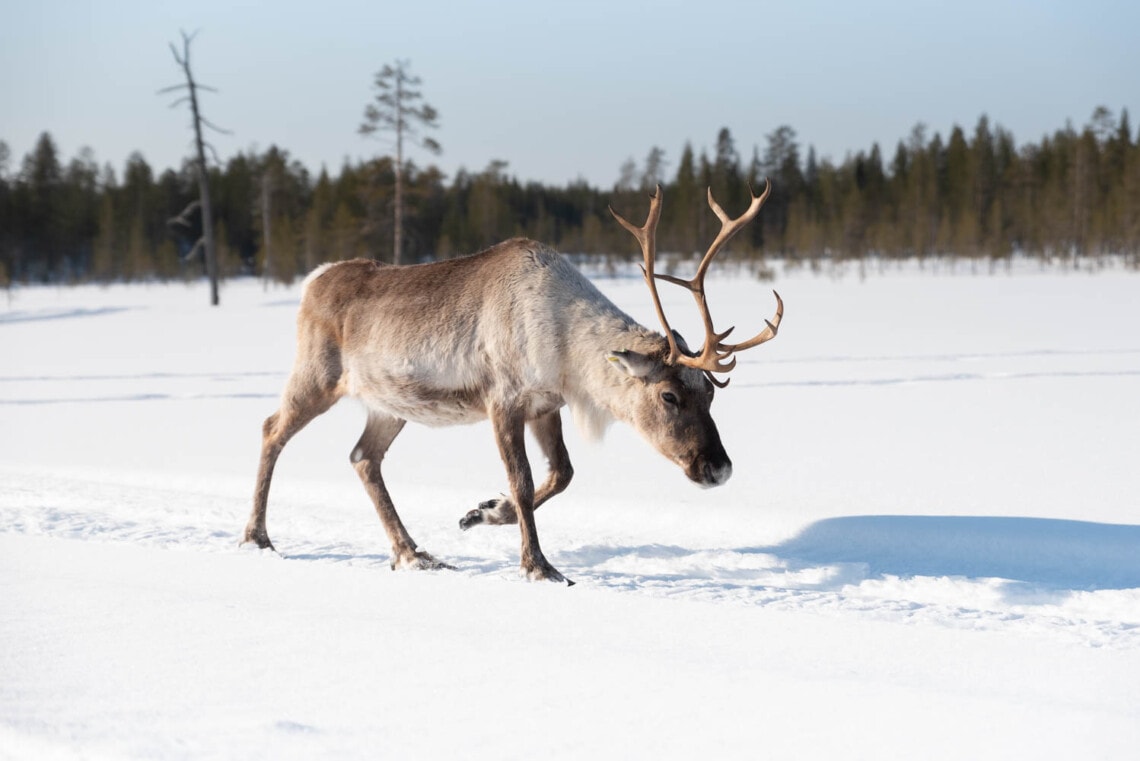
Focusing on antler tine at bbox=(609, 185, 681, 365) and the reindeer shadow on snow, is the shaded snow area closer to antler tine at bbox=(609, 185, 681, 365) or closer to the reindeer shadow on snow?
the reindeer shadow on snow

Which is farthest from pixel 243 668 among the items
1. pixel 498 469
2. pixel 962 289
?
pixel 962 289

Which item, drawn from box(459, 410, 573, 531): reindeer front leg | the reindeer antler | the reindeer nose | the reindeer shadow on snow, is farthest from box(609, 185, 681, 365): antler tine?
the reindeer shadow on snow

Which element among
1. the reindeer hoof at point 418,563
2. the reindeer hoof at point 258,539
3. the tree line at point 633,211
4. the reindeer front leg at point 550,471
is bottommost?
the reindeer hoof at point 418,563

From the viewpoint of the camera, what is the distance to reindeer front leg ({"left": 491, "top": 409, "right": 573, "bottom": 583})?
548 cm

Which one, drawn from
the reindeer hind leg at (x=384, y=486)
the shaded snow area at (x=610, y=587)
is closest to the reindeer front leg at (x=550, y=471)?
the shaded snow area at (x=610, y=587)

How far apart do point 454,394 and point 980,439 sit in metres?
5.00

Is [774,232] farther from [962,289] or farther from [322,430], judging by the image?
[322,430]

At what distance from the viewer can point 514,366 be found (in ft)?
18.5

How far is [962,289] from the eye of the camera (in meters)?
31.4

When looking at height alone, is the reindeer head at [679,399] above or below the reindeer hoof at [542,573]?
above

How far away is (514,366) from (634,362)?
27.1 inches

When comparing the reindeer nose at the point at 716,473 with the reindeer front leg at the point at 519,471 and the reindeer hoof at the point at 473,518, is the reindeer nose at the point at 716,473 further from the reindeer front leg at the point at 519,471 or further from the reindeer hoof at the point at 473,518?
the reindeer hoof at the point at 473,518

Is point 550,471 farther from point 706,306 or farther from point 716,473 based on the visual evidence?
point 706,306

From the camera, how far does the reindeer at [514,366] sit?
5438 millimetres
